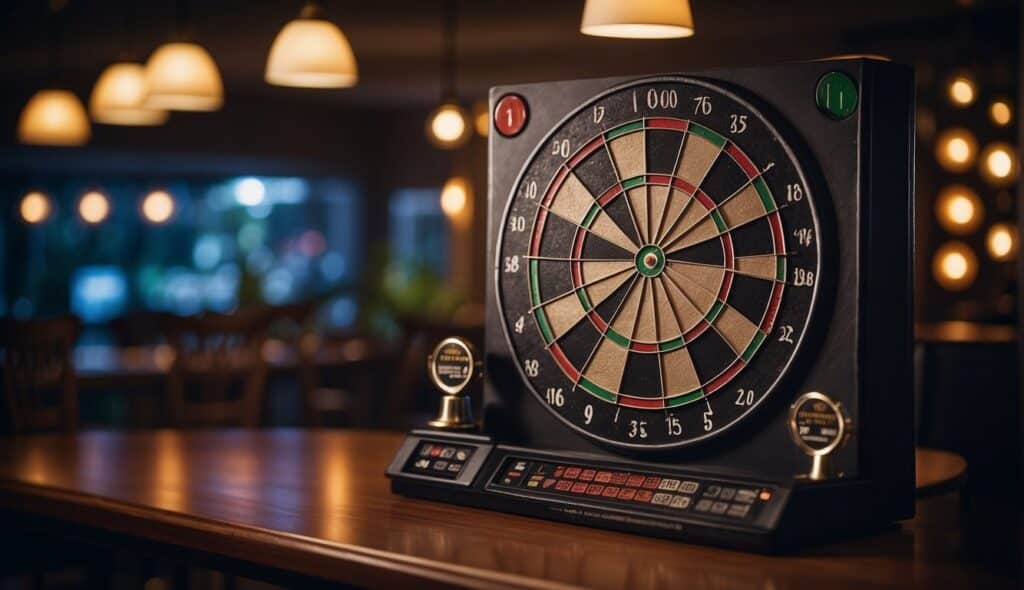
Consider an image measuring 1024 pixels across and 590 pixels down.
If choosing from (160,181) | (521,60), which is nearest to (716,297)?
(521,60)

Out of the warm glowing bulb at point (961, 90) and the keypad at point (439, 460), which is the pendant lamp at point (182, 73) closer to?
the keypad at point (439, 460)

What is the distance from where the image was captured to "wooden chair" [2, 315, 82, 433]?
11.8ft

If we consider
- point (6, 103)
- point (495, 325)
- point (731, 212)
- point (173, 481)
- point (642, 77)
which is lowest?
point (173, 481)

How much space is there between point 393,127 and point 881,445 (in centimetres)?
1090

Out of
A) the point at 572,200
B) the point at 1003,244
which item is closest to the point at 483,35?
the point at 1003,244

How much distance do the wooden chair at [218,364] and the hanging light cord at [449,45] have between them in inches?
54.3

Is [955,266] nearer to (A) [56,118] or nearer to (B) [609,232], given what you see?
(A) [56,118]

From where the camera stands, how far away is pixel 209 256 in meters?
11.8

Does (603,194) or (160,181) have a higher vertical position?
(160,181)

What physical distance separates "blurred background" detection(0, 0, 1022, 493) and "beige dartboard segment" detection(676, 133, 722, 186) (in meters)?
0.81

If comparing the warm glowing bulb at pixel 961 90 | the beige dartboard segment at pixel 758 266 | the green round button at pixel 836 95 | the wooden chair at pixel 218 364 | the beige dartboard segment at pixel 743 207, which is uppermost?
the warm glowing bulb at pixel 961 90

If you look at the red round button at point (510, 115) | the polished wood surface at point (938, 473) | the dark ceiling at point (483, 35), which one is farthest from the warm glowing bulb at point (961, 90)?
the red round button at point (510, 115)

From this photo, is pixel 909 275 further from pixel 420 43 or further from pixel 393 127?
pixel 393 127

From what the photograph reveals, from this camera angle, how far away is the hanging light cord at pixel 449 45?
18.7 ft
